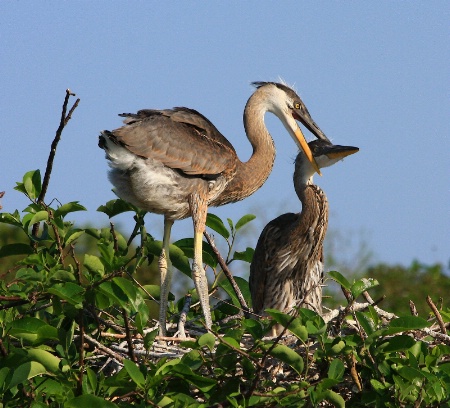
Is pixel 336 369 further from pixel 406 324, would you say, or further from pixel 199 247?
pixel 199 247

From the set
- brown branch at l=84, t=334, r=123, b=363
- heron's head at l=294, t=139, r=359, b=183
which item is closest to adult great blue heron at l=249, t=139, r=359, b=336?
heron's head at l=294, t=139, r=359, b=183

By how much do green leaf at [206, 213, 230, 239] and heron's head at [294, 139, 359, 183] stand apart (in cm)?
93

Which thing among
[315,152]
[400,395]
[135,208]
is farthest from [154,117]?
[400,395]

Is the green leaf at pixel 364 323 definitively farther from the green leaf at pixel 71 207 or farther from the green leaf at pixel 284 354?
the green leaf at pixel 71 207

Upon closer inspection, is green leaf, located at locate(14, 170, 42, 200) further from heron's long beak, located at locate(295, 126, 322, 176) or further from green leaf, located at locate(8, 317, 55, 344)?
heron's long beak, located at locate(295, 126, 322, 176)

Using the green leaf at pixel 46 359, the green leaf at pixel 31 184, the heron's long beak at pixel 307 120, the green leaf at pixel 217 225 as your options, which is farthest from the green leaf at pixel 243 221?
the green leaf at pixel 46 359

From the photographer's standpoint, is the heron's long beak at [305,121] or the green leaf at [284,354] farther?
the heron's long beak at [305,121]

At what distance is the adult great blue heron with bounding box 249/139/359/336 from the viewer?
247 inches

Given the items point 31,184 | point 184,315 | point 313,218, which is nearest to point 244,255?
point 184,315

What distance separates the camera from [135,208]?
18.4ft

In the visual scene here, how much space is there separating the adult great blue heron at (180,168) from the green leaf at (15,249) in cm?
93

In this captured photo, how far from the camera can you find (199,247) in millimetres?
5812

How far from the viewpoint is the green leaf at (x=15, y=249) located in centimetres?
488

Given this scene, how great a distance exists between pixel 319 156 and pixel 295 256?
71cm
